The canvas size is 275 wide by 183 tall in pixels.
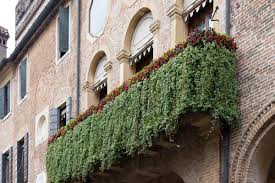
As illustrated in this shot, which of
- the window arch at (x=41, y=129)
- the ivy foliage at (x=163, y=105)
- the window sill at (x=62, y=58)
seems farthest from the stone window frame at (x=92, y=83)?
the window arch at (x=41, y=129)

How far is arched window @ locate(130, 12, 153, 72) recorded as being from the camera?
17312 millimetres

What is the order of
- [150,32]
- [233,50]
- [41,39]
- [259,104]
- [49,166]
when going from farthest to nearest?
[41,39] → [49,166] → [150,32] → [233,50] → [259,104]

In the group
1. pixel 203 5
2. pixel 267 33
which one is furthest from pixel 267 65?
pixel 203 5

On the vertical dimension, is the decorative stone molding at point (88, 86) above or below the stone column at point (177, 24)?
below

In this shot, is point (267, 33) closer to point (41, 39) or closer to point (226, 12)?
point (226, 12)

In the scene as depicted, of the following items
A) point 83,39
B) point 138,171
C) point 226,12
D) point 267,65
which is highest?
point 83,39

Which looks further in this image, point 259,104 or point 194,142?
point 194,142

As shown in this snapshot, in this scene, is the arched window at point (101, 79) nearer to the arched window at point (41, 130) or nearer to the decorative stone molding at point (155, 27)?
the decorative stone molding at point (155, 27)

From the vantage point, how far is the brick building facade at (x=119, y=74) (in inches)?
509

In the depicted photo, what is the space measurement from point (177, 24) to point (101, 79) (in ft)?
14.2

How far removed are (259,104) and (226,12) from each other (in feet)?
7.23

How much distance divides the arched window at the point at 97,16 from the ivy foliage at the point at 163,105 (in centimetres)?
404

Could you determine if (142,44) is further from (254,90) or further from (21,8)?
(21,8)

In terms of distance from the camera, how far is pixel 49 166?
19.0 meters
